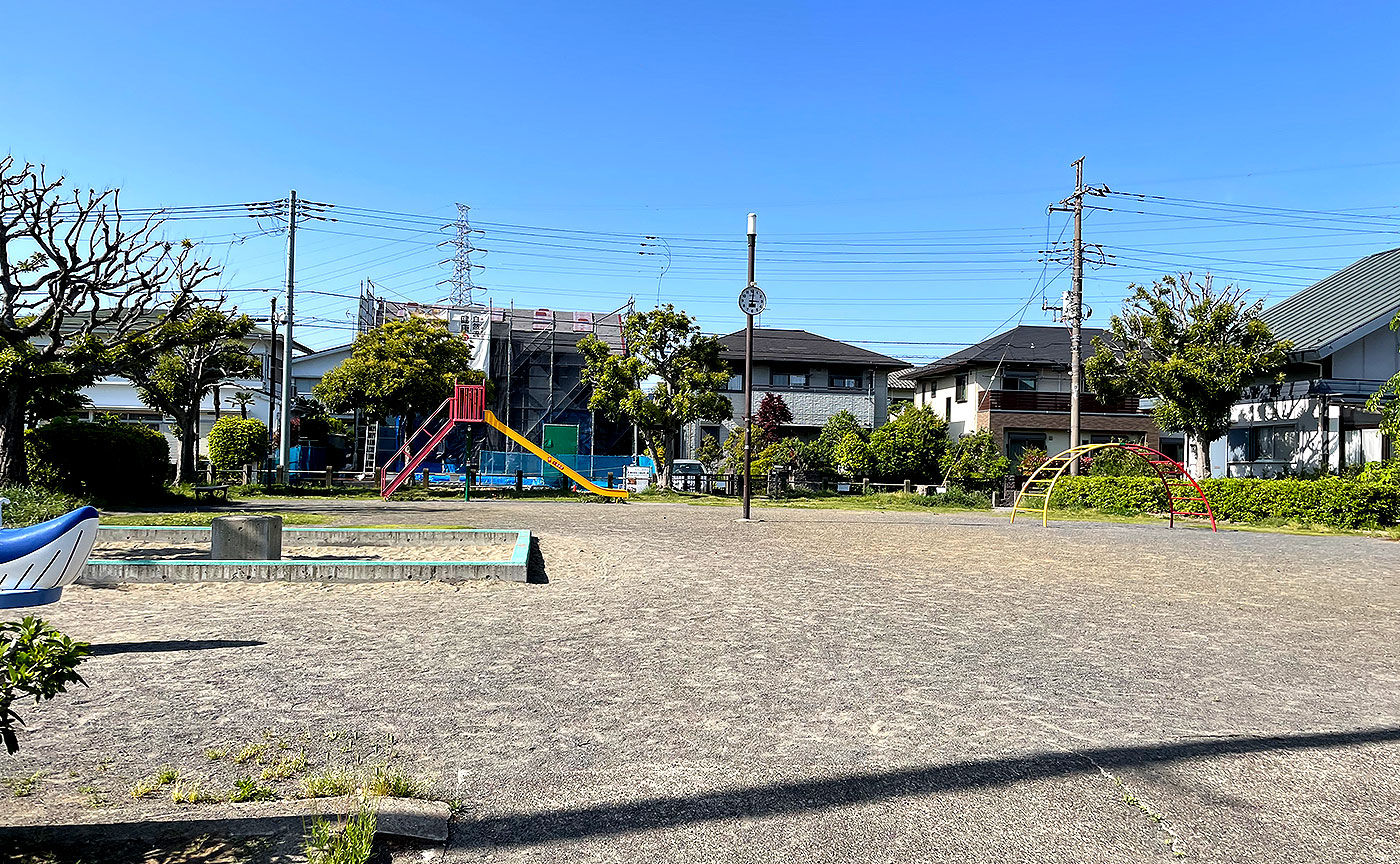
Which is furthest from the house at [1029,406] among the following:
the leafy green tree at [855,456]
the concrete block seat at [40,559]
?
the concrete block seat at [40,559]

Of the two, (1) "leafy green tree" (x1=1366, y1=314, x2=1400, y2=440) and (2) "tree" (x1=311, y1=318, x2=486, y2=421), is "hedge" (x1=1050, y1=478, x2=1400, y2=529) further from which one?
(2) "tree" (x1=311, y1=318, x2=486, y2=421)

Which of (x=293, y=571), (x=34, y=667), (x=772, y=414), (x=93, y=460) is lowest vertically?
(x=293, y=571)

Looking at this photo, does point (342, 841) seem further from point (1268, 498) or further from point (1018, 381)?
point (1018, 381)

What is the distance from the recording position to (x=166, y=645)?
613 cm

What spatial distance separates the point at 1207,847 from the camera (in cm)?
324

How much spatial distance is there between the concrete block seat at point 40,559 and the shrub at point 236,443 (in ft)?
92.0

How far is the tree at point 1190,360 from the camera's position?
81.6 feet

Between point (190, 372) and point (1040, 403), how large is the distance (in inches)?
1122

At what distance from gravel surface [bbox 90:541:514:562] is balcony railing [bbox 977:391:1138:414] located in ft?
90.3

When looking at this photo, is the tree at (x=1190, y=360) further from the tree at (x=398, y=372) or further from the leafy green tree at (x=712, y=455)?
the tree at (x=398, y=372)

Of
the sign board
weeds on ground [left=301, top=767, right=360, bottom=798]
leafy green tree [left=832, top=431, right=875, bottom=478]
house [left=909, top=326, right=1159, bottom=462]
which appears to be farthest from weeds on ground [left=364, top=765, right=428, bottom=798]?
house [left=909, top=326, right=1159, bottom=462]

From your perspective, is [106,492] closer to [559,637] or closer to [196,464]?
[196,464]

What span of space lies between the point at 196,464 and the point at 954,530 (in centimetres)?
2415

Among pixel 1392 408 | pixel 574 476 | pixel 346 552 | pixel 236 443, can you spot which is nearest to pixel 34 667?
pixel 346 552
